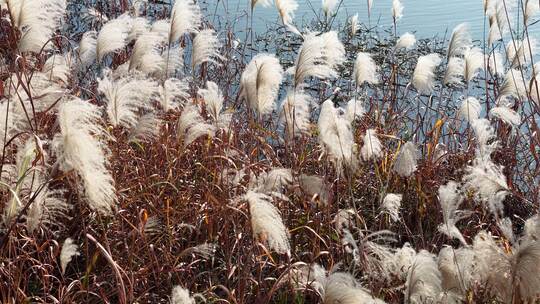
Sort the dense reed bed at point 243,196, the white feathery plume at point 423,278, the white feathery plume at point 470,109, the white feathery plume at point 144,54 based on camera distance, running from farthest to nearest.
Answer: the white feathery plume at point 470,109 → the white feathery plume at point 144,54 → the dense reed bed at point 243,196 → the white feathery plume at point 423,278

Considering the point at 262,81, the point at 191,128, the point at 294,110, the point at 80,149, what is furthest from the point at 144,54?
the point at 80,149

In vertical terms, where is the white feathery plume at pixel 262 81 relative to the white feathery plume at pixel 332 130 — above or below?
above

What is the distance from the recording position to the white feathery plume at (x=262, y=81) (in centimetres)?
300

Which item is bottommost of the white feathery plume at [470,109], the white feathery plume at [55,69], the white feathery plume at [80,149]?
the white feathery plume at [470,109]

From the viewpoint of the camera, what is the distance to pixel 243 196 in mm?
2328

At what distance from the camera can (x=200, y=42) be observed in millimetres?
3781

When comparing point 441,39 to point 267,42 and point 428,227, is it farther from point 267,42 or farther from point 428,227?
point 428,227

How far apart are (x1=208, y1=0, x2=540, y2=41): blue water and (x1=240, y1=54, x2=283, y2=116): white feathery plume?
4057 mm

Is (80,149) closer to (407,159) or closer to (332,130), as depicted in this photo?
(332,130)

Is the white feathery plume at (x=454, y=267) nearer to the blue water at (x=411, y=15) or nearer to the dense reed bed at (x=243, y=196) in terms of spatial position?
the dense reed bed at (x=243, y=196)

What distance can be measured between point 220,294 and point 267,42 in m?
4.41

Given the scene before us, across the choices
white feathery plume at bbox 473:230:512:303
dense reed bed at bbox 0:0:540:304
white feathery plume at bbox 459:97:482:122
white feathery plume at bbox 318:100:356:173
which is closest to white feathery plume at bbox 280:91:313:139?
dense reed bed at bbox 0:0:540:304

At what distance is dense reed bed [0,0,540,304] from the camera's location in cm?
212

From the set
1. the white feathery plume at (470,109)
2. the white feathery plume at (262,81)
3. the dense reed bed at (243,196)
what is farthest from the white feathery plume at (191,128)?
the white feathery plume at (470,109)
